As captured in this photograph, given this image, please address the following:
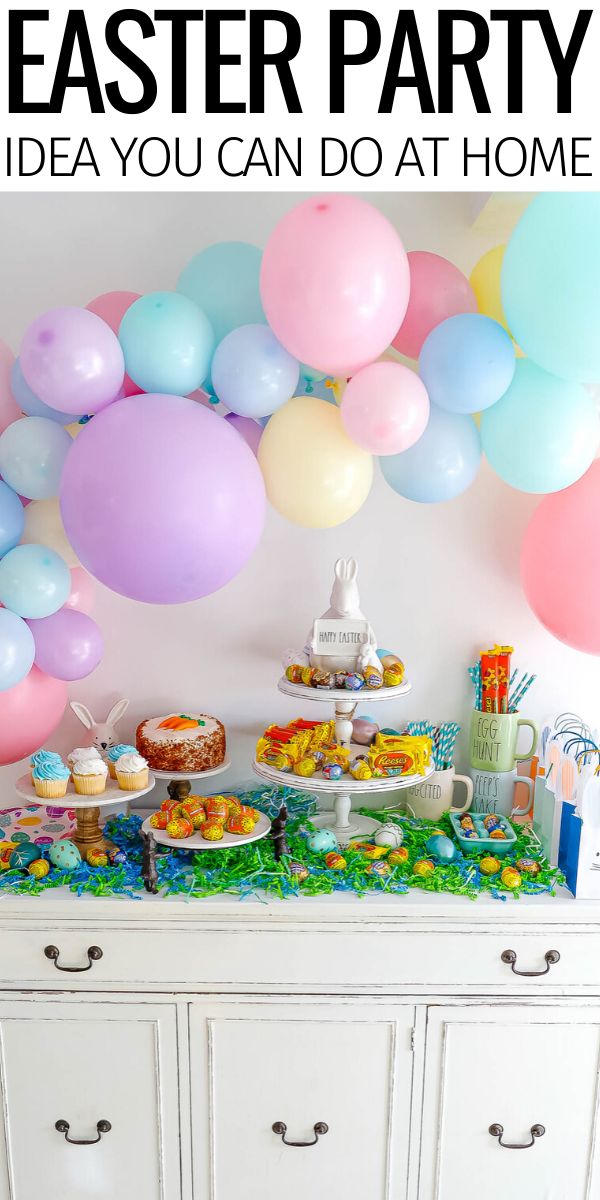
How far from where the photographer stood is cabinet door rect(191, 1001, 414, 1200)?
5.43 feet

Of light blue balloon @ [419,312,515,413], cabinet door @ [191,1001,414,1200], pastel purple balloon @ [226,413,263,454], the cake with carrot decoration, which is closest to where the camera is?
light blue balloon @ [419,312,515,413]

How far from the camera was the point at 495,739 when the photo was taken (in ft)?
6.45

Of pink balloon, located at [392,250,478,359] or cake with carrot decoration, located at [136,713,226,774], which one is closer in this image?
pink balloon, located at [392,250,478,359]

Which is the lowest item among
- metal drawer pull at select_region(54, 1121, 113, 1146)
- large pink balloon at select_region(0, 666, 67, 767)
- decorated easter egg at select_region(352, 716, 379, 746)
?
metal drawer pull at select_region(54, 1121, 113, 1146)

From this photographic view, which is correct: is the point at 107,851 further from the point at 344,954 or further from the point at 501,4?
the point at 501,4

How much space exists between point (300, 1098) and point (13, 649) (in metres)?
1.07

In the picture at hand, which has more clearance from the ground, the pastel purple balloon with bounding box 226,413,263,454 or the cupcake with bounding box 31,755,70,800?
the pastel purple balloon with bounding box 226,413,263,454

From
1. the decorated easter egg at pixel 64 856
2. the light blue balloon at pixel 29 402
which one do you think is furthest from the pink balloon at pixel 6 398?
the decorated easter egg at pixel 64 856

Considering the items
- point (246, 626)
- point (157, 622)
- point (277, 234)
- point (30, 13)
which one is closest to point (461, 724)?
point (246, 626)

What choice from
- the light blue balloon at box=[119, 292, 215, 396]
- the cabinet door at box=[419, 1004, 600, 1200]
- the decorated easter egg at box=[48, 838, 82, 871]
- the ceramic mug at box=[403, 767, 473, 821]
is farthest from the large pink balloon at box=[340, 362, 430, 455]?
the cabinet door at box=[419, 1004, 600, 1200]

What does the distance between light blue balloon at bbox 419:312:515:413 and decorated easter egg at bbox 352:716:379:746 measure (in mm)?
807

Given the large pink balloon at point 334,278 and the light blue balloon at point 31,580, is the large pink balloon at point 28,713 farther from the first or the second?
the large pink balloon at point 334,278

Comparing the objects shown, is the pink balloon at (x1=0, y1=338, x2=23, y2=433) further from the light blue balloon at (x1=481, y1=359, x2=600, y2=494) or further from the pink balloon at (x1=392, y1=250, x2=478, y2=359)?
the light blue balloon at (x1=481, y1=359, x2=600, y2=494)

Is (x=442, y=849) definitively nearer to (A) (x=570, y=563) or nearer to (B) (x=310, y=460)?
(A) (x=570, y=563)
